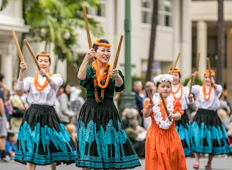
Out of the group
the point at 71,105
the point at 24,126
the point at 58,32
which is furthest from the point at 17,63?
the point at 24,126

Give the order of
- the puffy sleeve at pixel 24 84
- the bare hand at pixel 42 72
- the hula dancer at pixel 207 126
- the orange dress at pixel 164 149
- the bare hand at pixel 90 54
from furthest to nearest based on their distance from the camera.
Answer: the hula dancer at pixel 207 126, the puffy sleeve at pixel 24 84, the bare hand at pixel 42 72, the orange dress at pixel 164 149, the bare hand at pixel 90 54

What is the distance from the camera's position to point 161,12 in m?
32.8

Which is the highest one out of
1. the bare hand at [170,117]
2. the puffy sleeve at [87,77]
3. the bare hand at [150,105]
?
the puffy sleeve at [87,77]

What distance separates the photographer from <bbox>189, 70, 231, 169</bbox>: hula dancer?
1091 cm

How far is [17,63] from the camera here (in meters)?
19.3

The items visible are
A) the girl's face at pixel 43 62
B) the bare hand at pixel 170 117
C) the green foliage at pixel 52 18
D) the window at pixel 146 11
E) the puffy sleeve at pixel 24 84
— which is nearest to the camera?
the bare hand at pixel 170 117

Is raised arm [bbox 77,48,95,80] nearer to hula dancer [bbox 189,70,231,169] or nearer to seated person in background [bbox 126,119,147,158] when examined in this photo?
hula dancer [bbox 189,70,231,169]

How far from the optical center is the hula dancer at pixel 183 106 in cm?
1077

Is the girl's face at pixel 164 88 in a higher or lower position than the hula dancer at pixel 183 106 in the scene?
higher

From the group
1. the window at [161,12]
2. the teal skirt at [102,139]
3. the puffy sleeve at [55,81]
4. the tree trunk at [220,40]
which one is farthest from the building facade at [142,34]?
the teal skirt at [102,139]

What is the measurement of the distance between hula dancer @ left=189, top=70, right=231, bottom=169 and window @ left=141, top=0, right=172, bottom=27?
20399mm

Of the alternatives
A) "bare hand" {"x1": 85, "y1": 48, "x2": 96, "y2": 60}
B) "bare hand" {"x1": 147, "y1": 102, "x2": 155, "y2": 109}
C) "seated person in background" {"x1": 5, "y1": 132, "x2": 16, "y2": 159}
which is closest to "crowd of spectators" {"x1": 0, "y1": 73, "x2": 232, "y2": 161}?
"seated person in background" {"x1": 5, "y1": 132, "x2": 16, "y2": 159}

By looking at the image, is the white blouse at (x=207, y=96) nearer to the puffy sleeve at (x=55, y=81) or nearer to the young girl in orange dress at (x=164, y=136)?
the young girl in orange dress at (x=164, y=136)

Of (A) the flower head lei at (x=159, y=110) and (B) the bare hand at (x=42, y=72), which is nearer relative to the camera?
(A) the flower head lei at (x=159, y=110)
